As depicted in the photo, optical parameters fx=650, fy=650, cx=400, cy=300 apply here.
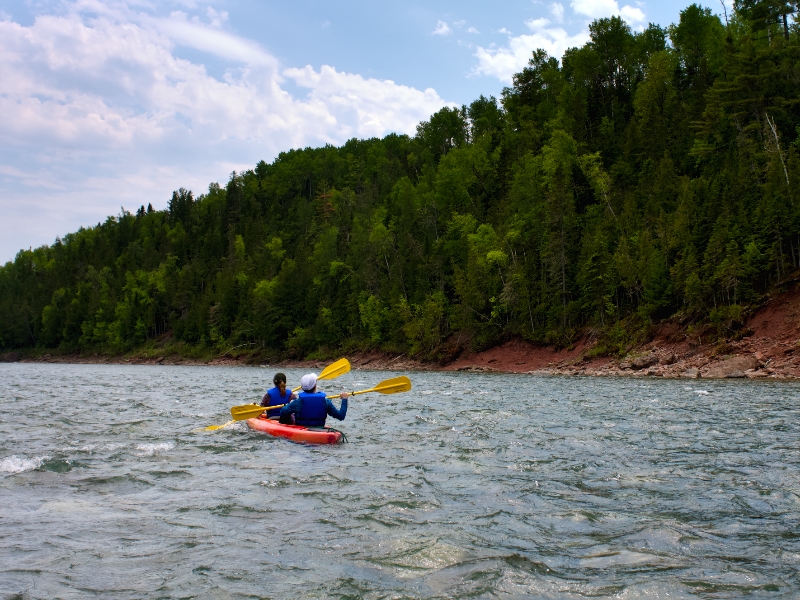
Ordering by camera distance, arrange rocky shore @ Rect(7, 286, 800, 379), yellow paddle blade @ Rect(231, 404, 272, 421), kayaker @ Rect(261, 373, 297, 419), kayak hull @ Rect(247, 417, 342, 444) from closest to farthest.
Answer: kayak hull @ Rect(247, 417, 342, 444)
yellow paddle blade @ Rect(231, 404, 272, 421)
kayaker @ Rect(261, 373, 297, 419)
rocky shore @ Rect(7, 286, 800, 379)

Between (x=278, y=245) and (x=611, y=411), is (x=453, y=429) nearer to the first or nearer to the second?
(x=611, y=411)

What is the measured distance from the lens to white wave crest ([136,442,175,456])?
12.3 metres

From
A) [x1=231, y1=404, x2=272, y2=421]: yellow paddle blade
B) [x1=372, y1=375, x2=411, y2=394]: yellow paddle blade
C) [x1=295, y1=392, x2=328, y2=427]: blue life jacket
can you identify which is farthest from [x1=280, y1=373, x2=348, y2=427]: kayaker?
[x1=372, y1=375, x2=411, y2=394]: yellow paddle blade

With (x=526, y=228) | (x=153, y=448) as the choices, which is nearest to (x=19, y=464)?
(x=153, y=448)

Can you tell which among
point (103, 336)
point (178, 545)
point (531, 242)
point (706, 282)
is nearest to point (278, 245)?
point (103, 336)

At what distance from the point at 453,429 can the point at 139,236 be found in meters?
136

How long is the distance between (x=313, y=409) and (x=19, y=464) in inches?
215

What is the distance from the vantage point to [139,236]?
137625 millimetres

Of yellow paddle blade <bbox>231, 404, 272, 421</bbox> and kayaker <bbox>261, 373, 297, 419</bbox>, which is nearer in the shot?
yellow paddle blade <bbox>231, 404, 272, 421</bbox>

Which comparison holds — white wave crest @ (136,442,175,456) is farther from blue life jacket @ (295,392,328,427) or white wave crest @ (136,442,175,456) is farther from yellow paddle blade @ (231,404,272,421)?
blue life jacket @ (295,392,328,427)

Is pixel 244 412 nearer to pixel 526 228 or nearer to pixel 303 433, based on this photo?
pixel 303 433

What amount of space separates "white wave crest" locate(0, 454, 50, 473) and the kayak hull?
443cm

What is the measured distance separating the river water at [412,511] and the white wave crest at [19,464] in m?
0.05

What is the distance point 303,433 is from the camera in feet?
43.8
